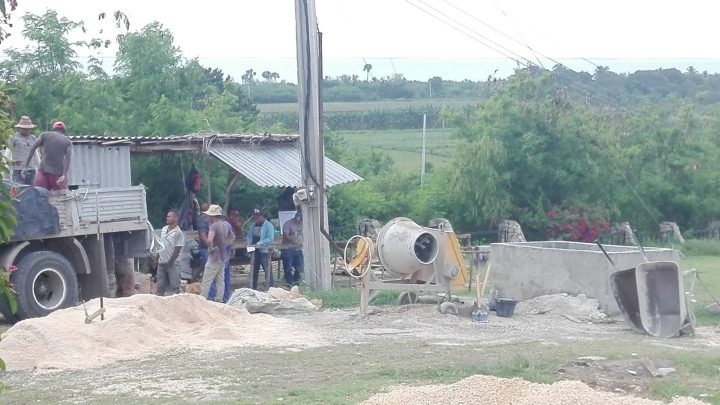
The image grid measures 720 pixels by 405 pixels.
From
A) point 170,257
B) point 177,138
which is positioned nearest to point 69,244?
point 170,257

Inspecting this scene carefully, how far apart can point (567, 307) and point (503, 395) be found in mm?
7822

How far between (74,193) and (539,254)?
289 inches

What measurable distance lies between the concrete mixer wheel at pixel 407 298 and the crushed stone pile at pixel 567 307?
1679 millimetres

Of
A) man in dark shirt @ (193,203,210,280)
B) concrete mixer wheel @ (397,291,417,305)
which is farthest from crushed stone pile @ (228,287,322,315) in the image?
man in dark shirt @ (193,203,210,280)

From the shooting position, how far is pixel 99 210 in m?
17.5

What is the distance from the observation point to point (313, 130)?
789 inches

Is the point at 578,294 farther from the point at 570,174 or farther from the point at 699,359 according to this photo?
the point at 570,174

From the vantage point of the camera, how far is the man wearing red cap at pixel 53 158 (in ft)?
56.3

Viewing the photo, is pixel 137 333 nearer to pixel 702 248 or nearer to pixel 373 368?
pixel 373 368

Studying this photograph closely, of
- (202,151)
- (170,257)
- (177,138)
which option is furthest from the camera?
(202,151)

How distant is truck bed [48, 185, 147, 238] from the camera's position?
16.8m

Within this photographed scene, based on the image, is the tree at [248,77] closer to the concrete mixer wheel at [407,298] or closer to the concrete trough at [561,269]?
the concrete trough at [561,269]

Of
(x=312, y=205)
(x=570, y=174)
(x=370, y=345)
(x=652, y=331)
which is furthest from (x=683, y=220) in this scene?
(x=370, y=345)

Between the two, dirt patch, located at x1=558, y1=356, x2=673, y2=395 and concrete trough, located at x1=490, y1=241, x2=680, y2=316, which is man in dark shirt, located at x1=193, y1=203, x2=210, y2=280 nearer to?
concrete trough, located at x1=490, y1=241, x2=680, y2=316
